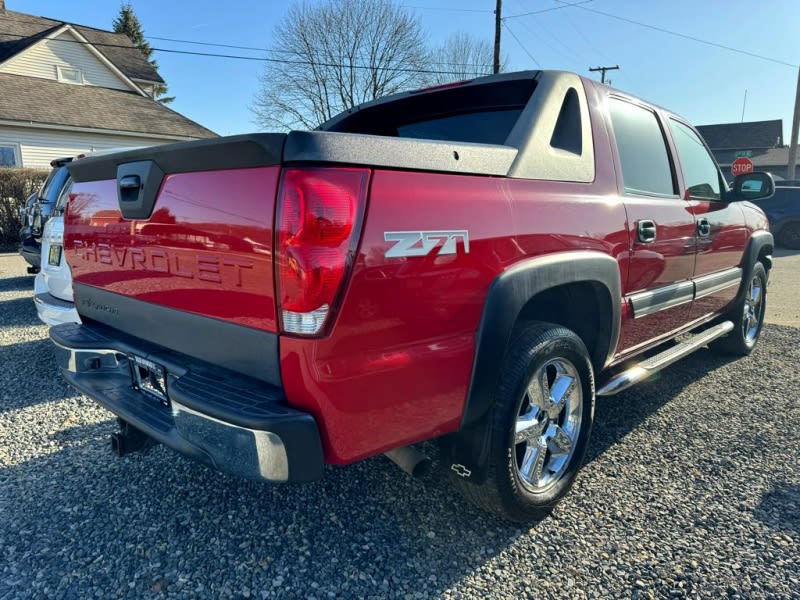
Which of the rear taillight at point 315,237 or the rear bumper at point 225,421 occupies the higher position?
the rear taillight at point 315,237

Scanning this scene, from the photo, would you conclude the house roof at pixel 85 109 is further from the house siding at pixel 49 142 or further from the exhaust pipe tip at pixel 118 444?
the exhaust pipe tip at pixel 118 444

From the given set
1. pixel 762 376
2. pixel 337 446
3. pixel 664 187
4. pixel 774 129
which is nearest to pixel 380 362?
pixel 337 446

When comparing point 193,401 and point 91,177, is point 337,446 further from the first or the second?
point 91,177

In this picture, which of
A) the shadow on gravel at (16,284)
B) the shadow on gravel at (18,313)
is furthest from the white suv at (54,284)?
the shadow on gravel at (16,284)

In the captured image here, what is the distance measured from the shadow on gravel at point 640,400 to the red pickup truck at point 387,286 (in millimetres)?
421

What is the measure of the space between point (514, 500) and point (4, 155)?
21.2 meters

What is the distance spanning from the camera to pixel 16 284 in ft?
28.2

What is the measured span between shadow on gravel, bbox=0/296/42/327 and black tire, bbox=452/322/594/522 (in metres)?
5.94

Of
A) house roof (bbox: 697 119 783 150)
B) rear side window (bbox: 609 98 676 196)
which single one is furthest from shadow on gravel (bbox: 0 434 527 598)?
house roof (bbox: 697 119 783 150)

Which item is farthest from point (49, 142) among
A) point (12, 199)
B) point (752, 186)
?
point (752, 186)

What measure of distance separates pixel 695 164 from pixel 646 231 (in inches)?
55.2

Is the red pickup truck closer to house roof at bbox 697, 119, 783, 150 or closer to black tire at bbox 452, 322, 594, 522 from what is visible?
black tire at bbox 452, 322, 594, 522

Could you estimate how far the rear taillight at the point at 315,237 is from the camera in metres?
1.54

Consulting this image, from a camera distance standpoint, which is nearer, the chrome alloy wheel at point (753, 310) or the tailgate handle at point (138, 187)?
the tailgate handle at point (138, 187)
